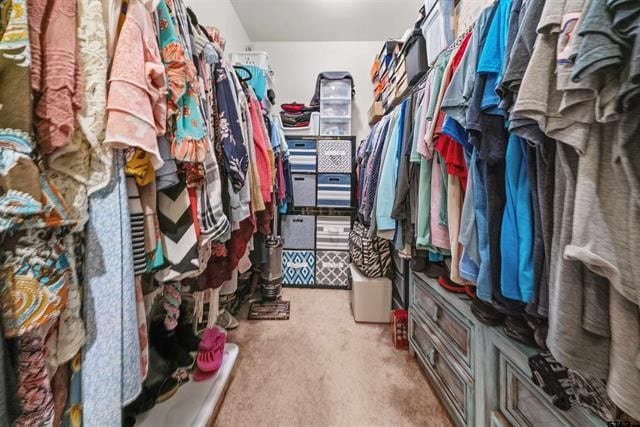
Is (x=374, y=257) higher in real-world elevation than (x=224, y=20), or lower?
lower

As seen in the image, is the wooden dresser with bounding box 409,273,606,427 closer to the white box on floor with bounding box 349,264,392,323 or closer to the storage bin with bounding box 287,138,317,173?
the white box on floor with bounding box 349,264,392,323

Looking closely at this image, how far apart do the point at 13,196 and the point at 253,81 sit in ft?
5.45

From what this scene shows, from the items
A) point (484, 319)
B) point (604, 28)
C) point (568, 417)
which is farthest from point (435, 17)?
point (568, 417)

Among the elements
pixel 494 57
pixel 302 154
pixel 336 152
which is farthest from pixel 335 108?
pixel 494 57

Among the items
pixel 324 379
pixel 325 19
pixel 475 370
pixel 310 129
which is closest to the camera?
pixel 475 370

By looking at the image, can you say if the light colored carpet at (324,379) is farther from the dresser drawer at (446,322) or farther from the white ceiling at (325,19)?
the white ceiling at (325,19)

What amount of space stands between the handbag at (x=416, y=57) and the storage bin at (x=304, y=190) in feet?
4.06

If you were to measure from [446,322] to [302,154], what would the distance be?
1.83 m

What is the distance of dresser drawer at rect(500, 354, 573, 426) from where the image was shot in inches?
23.8

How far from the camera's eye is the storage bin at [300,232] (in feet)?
7.90

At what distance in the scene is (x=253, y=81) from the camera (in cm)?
173

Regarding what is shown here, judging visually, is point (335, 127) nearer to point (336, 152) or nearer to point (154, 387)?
point (336, 152)

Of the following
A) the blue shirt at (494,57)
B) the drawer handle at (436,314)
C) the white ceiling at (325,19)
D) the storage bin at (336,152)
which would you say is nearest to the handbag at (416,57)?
the blue shirt at (494,57)

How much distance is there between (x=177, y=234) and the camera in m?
0.61
